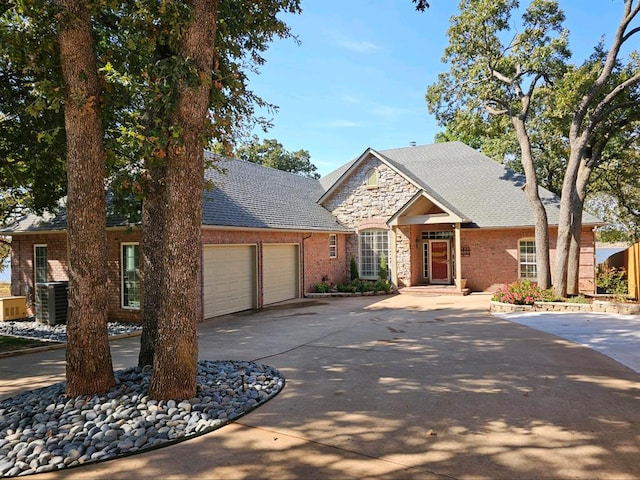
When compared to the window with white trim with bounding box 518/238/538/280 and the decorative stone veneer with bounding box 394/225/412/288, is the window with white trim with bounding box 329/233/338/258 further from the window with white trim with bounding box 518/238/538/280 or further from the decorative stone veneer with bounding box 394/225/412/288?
the window with white trim with bounding box 518/238/538/280

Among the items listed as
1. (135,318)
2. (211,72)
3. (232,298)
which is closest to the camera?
(211,72)

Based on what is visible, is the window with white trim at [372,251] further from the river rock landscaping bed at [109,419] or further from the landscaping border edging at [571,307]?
the river rock landscaping bed at [109,419]

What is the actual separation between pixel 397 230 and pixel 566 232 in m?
7.17

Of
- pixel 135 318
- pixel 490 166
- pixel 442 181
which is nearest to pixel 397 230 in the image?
pixel 442 181

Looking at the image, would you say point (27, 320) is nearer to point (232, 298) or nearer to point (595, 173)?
point (232, 298)

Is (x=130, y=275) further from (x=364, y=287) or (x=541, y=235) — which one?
(x=541, y=235)

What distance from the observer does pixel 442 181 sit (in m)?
22.0

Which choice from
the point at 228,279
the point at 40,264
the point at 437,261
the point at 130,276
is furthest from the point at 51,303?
the point at 437,261

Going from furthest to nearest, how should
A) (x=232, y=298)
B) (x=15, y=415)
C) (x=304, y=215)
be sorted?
(x=304, y=215)
(x=232, y=298)
(x=15, y=415)

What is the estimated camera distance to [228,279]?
14.1m

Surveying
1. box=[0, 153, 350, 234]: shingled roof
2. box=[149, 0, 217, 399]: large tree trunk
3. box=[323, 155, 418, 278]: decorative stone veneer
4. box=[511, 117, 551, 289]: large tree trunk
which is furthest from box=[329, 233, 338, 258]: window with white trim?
box=[149, 0, 217, 399]: large tree trunk

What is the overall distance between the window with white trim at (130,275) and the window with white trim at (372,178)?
37.7 feet

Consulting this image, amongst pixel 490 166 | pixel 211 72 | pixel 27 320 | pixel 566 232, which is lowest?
pixel 27 320

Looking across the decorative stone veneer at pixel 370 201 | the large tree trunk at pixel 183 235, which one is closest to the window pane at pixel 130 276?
the large tree trunk at pixel 183 235
